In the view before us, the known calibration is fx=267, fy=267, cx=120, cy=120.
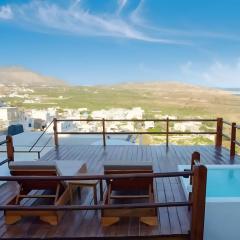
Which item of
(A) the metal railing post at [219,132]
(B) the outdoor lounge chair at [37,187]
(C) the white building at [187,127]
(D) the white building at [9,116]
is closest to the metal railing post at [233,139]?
(A) the metal railing post at [219,132]

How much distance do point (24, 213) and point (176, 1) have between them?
18.4m

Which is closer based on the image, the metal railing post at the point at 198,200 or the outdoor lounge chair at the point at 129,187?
the metal railing post at the point at 198,200

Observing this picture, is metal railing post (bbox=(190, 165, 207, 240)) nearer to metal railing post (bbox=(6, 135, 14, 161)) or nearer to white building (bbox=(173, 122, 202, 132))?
metal railing post (bbox=(6, 135, 14, 161))

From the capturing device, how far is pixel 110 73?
34.8m

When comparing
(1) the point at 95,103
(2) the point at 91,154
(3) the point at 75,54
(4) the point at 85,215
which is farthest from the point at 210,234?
(3) the point at 75,54

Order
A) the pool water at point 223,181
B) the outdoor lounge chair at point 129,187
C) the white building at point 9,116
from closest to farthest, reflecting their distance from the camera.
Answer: the outdoor lounge chair at point 129,187 → the pool water at point 223,181 → the white building at point 9,116

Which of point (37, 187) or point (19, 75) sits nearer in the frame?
point (37, 187)

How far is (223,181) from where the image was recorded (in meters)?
4.61

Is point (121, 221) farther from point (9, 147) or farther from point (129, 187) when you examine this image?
point (9, 147)

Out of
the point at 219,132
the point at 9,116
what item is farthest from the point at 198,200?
the point at 9,116

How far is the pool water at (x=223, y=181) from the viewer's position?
446 centimetres

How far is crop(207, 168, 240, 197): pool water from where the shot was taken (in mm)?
4465

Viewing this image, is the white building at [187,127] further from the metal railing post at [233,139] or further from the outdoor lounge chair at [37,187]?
the outdoor lounge chair at [37,187]

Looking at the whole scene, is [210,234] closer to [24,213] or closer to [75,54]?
[24,213]
